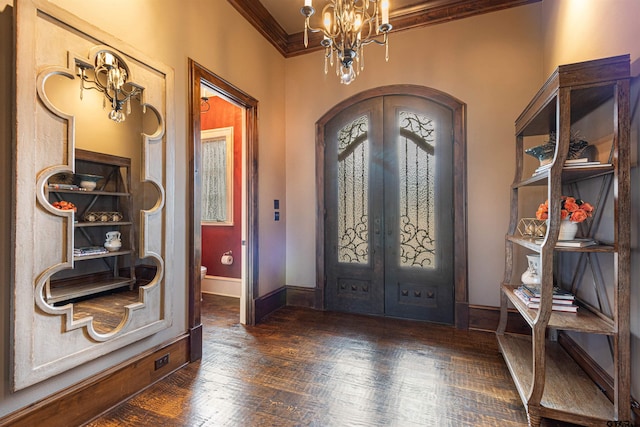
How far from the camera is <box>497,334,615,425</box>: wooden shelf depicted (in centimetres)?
164

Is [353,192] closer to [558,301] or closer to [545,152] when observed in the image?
[545,152]

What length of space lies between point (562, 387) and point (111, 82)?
337 centimetres

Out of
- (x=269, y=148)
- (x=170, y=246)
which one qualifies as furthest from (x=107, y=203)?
(x=269, y=148)

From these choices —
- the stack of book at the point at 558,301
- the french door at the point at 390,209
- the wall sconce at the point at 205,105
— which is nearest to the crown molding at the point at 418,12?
the french door at the point at 390,209

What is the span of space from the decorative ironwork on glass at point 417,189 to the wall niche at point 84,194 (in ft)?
7.82

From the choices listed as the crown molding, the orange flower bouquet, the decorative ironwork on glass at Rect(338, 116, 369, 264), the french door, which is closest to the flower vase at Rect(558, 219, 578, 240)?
the orange flower bouquet

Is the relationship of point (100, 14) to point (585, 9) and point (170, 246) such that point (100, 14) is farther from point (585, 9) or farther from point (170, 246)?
point (585, 9)

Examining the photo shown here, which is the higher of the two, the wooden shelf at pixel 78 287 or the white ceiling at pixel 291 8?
the white ceiling at pixel 291 8

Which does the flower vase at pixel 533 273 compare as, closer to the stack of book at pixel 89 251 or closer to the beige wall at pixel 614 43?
the beige wall at pixel 614 43

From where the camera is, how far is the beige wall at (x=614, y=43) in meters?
1.62

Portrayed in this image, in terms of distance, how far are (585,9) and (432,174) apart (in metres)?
1.70

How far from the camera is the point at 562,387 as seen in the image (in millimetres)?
1858

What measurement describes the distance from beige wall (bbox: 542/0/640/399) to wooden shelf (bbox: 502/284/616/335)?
131mm

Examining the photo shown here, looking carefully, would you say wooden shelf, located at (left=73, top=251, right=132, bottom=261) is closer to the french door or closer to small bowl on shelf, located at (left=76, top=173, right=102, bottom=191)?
small bowl on shelf, located at (left=76, top=173, right=102, bottom=191)
